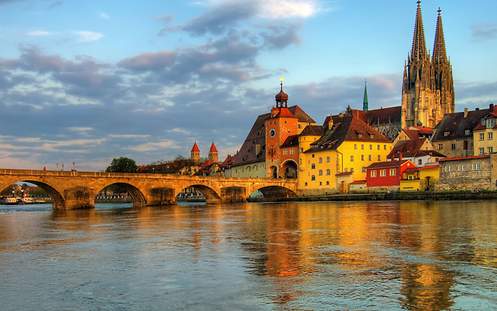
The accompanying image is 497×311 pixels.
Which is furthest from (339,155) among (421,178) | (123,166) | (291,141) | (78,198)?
(123,166)

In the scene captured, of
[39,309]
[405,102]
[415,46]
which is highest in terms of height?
[415,46]

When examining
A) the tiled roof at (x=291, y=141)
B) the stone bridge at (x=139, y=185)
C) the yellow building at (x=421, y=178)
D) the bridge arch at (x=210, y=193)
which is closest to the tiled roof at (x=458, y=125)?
the yellow building at (x=421, y=178)

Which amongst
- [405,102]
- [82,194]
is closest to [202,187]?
[82,194]

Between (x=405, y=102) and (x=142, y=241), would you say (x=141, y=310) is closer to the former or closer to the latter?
(x=142, y=241)

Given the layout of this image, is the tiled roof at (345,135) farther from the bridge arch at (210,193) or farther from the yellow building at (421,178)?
the bridge arch at (210,193)

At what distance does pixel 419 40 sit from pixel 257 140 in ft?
154

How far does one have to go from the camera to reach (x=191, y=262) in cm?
2053

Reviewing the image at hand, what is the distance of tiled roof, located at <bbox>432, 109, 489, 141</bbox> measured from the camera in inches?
3757

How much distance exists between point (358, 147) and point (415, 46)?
53.7 m

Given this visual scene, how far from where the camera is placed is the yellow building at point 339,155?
96.8 m

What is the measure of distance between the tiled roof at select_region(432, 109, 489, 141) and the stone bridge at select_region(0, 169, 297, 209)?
84.2 ft

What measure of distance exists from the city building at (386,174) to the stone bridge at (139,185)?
17155mm

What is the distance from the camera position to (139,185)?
83250 mm

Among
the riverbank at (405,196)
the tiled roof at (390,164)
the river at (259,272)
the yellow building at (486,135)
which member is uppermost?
the yellow building at (486,135)
